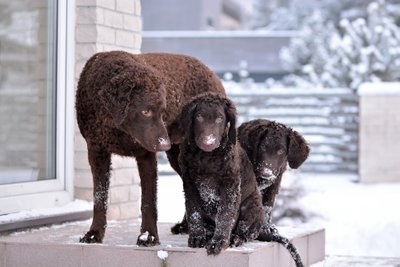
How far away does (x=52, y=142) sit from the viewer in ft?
22.7

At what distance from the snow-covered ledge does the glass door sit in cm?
820

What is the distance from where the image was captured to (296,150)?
5543mm

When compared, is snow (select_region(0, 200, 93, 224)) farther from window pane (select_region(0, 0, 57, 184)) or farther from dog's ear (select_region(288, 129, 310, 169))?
dog's ear (select_region(288, 129, 310, 169))

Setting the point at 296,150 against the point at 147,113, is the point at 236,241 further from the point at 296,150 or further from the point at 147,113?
the point at 147,113

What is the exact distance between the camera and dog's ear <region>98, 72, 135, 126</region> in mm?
4824

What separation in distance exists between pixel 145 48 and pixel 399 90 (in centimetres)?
1462

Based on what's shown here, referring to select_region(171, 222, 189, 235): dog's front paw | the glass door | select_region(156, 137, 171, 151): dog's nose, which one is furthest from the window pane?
select_region(156, 137, 171, 151): dog's nose

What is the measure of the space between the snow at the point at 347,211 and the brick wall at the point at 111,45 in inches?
66.1

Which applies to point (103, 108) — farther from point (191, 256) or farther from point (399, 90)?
point (399, 90)

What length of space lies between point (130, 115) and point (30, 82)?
2.33 metres

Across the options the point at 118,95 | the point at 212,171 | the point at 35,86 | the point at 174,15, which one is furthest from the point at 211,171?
the point at 174,15

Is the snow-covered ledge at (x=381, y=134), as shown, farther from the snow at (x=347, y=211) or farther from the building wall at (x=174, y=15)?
the building wall at (x=174, y=15)

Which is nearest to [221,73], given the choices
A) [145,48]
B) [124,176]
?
[145,48]

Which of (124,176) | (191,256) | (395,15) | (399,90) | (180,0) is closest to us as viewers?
(191,256)
